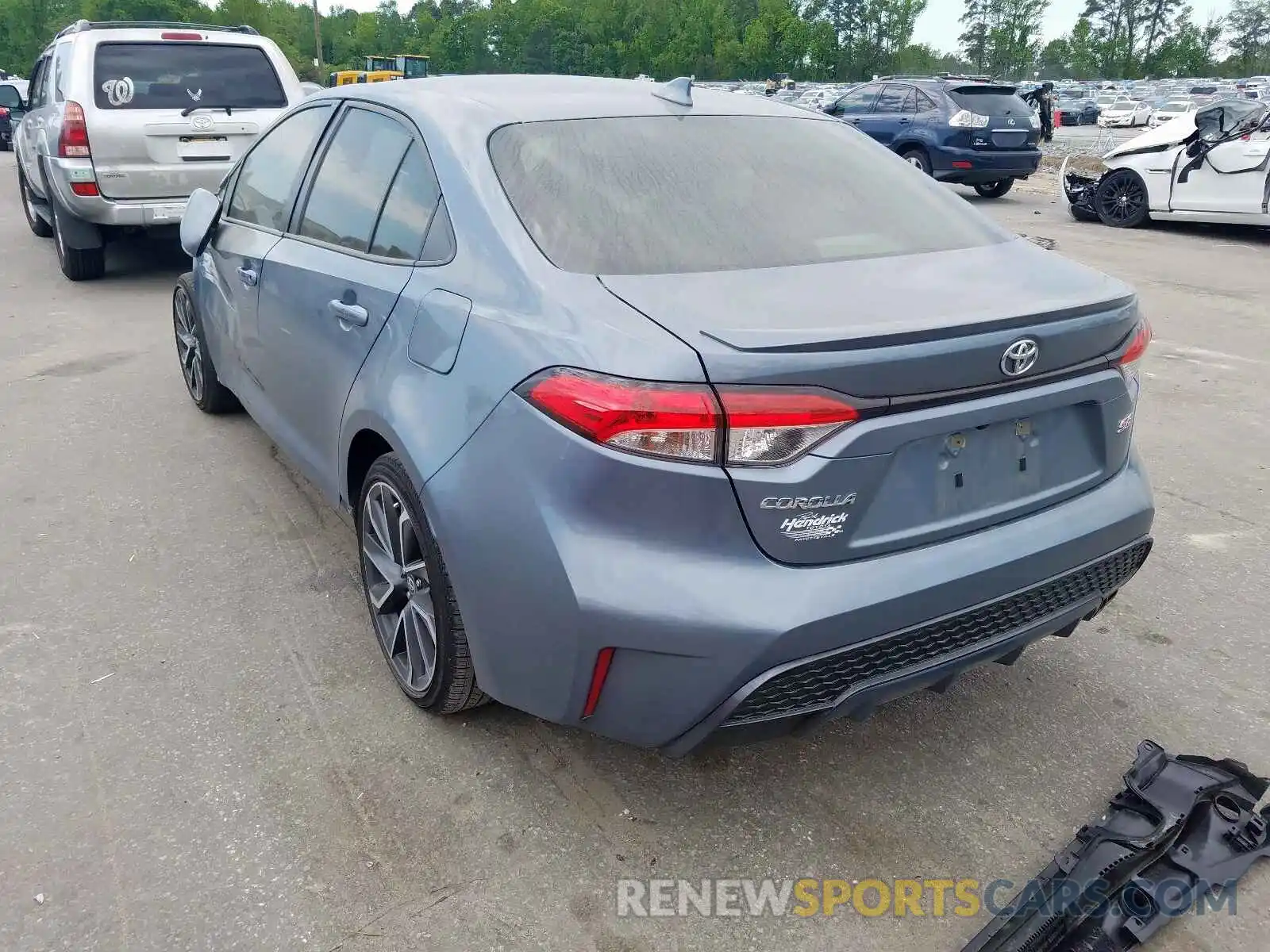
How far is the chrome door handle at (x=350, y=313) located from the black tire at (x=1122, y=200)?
1185 cm

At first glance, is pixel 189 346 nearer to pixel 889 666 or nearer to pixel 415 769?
pixel 415 769

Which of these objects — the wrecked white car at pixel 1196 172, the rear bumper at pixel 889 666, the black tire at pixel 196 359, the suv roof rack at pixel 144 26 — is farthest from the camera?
the wrecked white car at pixel 1196 172

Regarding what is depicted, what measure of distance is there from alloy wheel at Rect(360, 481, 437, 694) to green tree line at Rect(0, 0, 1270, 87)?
98584mm

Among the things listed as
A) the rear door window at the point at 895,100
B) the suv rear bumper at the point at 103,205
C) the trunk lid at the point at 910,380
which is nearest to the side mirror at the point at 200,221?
the trunk lid at the point at 910,380

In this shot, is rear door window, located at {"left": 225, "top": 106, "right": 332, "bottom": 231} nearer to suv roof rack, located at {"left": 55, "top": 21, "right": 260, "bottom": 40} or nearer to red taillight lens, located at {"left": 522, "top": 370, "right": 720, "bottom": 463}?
red taillight lens, located at {"left": 522, "top": 370, "right": 720, "bottom": 463}

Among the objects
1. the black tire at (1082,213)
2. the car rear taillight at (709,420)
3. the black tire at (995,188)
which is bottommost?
the black tire at (1082,213)

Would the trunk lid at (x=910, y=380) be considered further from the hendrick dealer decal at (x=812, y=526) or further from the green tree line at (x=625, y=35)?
the green tree line at (x=625, y=35)

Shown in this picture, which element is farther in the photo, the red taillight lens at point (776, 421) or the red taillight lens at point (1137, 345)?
the red taillight lens at point (1137, 345)

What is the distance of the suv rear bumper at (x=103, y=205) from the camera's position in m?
7.65

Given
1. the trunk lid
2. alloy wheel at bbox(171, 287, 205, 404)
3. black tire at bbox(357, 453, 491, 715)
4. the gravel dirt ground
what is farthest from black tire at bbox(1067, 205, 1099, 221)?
black tire at bbox(357, 453, 491, 715)

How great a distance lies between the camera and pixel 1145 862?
225 cm

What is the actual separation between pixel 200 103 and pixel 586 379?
7.36m

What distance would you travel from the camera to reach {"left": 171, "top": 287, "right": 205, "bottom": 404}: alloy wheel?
16.6 ft

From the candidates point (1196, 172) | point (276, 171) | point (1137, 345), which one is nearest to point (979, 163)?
point (1196, 172)
